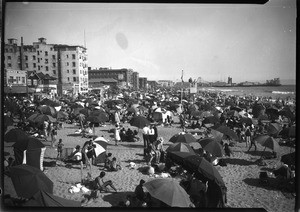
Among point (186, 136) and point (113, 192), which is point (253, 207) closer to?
point (186, 136)

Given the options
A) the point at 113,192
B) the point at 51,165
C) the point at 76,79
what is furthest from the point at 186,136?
the point at 76,79


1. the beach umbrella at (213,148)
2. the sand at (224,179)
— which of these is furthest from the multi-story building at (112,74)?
the beach umbrella at (213,148)

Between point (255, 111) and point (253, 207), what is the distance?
17.9 meters

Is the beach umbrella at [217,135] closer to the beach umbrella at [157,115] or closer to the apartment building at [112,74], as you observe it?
the beach umbrella at [157,115]

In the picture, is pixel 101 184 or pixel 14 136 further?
pixel 14 136

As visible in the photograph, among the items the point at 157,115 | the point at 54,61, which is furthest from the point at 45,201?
the point at 54,61

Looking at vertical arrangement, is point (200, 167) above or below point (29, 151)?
below

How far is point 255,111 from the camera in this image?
2362 cm

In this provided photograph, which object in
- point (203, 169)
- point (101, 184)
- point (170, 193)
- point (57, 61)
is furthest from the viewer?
point (57, 61)

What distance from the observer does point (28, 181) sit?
5551 mm

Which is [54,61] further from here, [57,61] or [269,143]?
[269,143]

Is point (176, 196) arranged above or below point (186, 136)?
below

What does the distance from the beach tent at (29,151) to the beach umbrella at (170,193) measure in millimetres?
4431

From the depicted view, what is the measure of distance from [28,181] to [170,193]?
333cm
